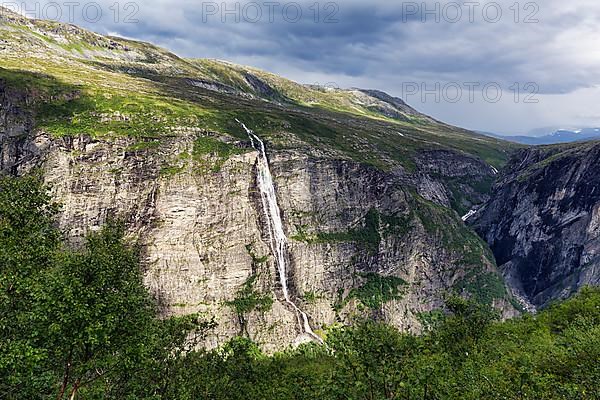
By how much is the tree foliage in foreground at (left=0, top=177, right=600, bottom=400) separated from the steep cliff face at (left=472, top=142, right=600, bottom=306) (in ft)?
462

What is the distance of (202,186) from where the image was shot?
5069 inches

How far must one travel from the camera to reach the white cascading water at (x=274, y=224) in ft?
408

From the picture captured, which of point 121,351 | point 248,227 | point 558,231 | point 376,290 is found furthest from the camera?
point 558,231

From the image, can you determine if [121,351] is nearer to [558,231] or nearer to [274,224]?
[274,224]

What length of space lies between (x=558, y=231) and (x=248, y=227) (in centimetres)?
14308

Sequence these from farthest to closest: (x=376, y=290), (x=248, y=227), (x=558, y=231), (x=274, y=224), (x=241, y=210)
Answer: (x=558, y=231) < (x=376, y=290) < (x=274, y=224) < (x=241, y=210) < (x=248, y=227)

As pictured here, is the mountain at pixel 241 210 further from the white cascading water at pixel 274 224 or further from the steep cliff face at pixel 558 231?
the steep cliff face at pixel 558 231

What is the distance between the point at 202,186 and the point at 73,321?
107255mm

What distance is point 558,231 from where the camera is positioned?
17688 cm

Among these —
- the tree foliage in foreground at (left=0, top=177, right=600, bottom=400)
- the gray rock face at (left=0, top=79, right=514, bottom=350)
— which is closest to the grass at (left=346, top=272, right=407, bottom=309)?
the gray rock face at (left=0, top=79, right=514, bottom=350)

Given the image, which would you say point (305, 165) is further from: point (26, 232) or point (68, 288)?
point (68, 288)

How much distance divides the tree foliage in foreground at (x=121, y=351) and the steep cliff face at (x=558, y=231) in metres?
141

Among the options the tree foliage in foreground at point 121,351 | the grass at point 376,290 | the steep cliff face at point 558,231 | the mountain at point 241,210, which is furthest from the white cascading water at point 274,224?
the steep cliff face at point 558,231

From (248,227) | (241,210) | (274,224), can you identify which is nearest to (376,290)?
(274,224)
